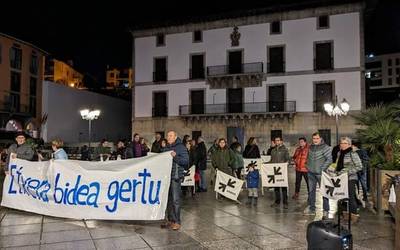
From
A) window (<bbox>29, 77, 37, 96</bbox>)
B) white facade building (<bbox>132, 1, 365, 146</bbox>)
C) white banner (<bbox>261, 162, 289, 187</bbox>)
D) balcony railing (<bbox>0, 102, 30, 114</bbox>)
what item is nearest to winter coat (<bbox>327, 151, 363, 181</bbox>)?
white banner (<bbox>261, 162, 289, 187</bbox>)

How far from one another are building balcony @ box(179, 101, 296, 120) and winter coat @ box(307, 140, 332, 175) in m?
26.1

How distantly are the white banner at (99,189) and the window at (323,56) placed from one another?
29.7 meters

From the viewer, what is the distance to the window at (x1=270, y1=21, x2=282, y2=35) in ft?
119

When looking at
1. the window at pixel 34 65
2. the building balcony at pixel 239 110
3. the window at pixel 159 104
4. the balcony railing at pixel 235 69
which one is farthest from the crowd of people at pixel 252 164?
the window at pixel 34 65

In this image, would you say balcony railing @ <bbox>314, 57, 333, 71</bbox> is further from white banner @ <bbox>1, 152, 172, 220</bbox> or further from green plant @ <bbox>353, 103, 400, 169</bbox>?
white banner @ <bbox>1, 152, 172, 220</bbox>

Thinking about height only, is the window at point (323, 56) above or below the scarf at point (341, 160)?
above

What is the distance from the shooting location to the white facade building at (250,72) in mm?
34000

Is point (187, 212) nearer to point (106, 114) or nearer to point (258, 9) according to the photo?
point (258, 9)

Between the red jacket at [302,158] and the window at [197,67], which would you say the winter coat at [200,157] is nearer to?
the red jacket at [302,158]

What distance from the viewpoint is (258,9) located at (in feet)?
120

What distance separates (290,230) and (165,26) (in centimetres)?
3521

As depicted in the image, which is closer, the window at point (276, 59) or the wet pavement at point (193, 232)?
the wet pavement at point (193, 232)

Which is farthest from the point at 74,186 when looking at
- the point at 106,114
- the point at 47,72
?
the point at 47,72

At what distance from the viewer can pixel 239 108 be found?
36844 millimetres
